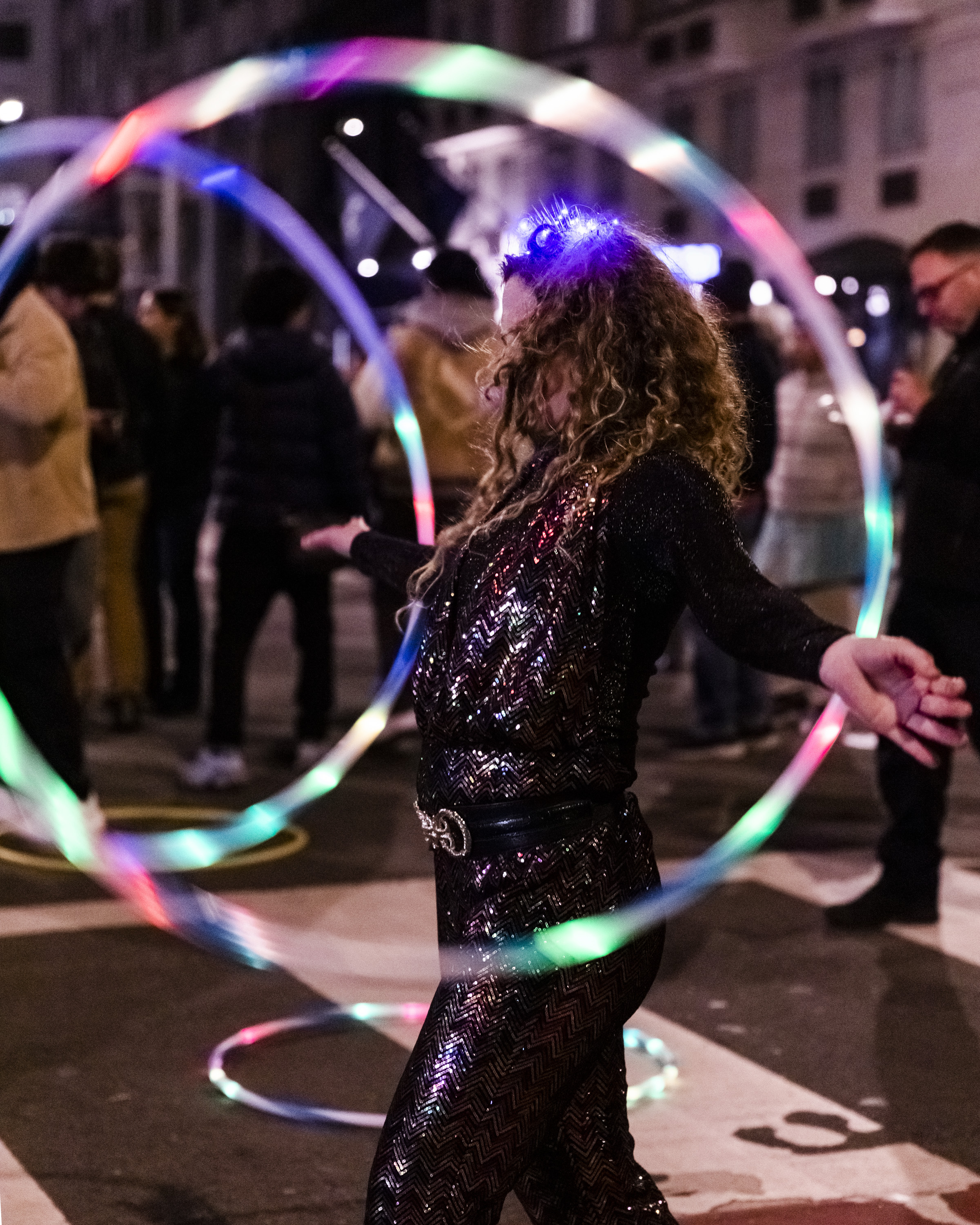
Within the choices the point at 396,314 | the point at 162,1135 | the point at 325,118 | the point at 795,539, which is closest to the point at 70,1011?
the point at 162,1135

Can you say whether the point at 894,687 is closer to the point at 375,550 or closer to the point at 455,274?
the point at 375,550

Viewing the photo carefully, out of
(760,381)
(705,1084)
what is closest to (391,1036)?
(705,1084)

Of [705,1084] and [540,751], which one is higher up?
[540,751]

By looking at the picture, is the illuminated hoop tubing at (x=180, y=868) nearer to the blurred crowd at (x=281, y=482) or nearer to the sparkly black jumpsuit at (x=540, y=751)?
the blurred crowd at (x=281, y=482)

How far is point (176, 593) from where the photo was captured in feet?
33.5

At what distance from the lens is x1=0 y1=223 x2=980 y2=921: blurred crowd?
6.11 metres

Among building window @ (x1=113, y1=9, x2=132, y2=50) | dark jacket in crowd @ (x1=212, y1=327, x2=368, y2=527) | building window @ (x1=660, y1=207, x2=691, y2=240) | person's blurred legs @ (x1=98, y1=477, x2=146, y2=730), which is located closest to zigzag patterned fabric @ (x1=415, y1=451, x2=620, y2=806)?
dark jacket in crowd @ (x1=212, y1=327, x2=368, y2=527)

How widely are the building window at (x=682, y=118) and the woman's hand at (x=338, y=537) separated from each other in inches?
1337

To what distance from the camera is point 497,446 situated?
3.00 m

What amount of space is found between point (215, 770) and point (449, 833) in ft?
18.0

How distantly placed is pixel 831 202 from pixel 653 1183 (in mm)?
30859

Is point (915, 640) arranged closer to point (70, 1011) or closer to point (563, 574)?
point (70, 1011)

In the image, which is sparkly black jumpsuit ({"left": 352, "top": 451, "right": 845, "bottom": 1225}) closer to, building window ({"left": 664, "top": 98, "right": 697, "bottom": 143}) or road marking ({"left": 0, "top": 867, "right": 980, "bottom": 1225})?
road marking ({"left": 0, "top": 867, "right": 980, "bottom": 1225})

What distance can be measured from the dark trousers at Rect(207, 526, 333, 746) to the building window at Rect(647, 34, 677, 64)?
30.7m
